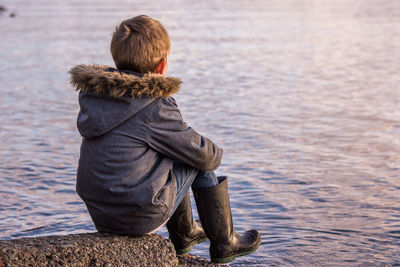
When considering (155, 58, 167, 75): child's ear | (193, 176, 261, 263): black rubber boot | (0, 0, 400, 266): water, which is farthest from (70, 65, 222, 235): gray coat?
(0, 0, 400, 266): water

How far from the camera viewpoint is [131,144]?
12.0 ft

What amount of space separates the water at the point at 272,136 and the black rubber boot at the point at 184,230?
0.68 metres

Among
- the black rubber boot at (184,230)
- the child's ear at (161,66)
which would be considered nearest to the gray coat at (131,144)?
the child's ear at (161,66)

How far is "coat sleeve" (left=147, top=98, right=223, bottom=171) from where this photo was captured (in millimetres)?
3645

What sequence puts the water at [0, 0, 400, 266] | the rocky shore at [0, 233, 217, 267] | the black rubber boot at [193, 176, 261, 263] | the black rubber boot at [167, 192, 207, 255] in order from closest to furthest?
the rocky shore at [0, 233, 217, 267], the black rubber boot at [193, 176, 261, 263], the black rubber boot at [167, 192, 207, 255], the water at [0, 0, 400, 266]

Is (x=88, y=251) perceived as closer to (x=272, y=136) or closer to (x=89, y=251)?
(x=89, y=251)

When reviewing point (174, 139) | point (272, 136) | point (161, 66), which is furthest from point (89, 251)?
point (272, 136)

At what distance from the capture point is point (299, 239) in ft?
18.3

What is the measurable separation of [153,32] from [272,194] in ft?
11.6

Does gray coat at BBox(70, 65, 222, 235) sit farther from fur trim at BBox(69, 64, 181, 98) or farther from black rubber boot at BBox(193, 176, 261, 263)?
black rubber boot at BBox(193, 176, 261, 263)

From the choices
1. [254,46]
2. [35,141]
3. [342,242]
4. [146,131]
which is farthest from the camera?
[254,46]

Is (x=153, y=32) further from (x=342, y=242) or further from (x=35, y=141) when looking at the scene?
(x=35, y=141)

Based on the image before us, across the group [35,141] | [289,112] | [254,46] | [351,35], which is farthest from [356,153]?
[351,35]

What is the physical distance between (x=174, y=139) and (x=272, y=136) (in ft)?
19.3
